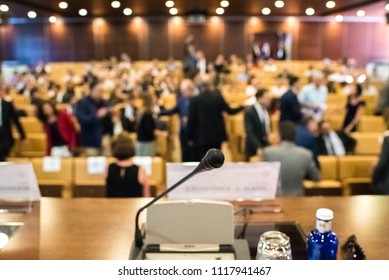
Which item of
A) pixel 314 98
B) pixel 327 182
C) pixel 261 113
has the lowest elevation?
pixel 327 182

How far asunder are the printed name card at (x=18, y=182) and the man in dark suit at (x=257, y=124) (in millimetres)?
3016

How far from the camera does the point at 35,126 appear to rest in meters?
6.97

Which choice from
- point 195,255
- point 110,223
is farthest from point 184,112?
point 195,255

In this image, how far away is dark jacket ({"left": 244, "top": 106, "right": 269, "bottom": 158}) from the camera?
5.18 m

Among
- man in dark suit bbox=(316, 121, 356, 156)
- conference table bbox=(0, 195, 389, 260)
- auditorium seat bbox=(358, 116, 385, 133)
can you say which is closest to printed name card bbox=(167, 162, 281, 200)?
conference table bbox=(0, 195, 389, 260)

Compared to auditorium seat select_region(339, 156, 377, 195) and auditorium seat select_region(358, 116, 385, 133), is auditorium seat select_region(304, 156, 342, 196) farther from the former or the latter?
auditorium seat select_region(358, 116, 385, 133)

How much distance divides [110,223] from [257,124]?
3214 millimetres

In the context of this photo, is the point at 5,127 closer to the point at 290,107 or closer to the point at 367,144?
the point at 290,107

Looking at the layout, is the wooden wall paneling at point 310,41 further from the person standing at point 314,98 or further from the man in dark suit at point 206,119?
the man in dark suit at point 206,119

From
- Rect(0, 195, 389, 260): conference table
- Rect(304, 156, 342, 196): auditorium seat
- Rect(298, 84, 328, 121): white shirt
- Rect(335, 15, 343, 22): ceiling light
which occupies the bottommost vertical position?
Rect(304, 156, 342, 196): auditorium seat

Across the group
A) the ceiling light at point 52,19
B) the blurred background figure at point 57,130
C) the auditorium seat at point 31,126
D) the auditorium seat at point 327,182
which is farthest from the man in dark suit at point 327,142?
the ceiling light at point 52,19

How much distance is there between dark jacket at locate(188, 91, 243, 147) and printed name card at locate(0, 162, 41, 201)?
9.71 feet

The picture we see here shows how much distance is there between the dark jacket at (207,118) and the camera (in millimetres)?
5293

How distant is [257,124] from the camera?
524 cm
